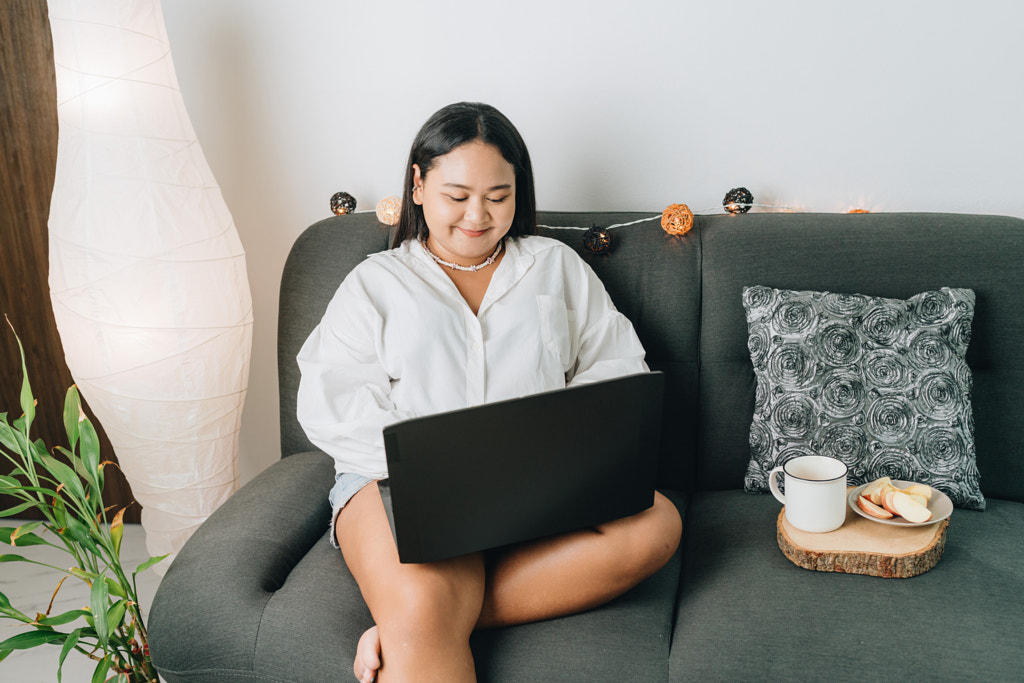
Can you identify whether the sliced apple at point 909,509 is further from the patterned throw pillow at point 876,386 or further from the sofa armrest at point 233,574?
the sofa armrest at point 233,574

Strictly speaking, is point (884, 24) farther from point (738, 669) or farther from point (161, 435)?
point (161, 435)

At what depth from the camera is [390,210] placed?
1.63 meters

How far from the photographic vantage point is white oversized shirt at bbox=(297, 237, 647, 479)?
125cm

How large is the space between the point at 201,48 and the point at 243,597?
59.0 inches

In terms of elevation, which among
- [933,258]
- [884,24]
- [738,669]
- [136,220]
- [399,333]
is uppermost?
[884,24]

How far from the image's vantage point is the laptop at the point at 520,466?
95 cm

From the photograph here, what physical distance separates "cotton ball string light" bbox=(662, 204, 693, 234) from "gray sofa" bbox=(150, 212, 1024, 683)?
0.03 m

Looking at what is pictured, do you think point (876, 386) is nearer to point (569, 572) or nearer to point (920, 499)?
point (920, 499)

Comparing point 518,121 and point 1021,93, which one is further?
point 518,121

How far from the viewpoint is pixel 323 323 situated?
53.4 inches

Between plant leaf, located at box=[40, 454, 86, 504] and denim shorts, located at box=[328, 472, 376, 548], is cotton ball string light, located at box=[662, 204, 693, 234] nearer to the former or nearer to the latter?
denim shorts, located at box=[328, 472, 376, 548]

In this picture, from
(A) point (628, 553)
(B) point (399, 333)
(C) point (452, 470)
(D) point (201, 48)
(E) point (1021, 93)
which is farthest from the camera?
(D) point (201, 48)

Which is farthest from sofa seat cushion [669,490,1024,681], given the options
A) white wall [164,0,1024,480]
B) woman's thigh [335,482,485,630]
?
white wall [164,0,1024,480]

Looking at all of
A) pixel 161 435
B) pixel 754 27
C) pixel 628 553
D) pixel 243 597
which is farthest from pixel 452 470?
pixel 754 27
